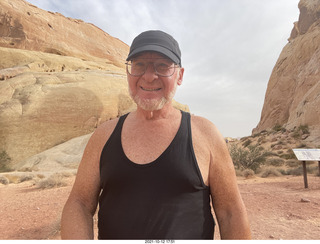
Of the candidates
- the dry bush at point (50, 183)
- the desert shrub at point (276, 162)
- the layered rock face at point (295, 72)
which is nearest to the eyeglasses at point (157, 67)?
the dry bush at point (50, 183)

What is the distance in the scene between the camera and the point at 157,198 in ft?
3.78

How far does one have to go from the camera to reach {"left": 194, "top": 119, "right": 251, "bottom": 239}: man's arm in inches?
49.5

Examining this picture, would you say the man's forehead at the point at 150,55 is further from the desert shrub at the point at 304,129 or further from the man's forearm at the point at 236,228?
the desert shrub at the point at 304,129

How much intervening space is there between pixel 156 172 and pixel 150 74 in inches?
23.0

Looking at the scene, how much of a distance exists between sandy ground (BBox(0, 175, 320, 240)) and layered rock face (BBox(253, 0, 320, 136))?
1697 centimetres

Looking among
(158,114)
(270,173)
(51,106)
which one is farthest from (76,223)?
(51,106)

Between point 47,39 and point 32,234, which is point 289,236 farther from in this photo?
point 47,39

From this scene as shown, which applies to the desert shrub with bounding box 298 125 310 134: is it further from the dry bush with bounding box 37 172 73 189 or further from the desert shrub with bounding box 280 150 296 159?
the dry bush with bounding box 37 172 73 189

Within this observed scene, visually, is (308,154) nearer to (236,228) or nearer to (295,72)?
(236,228)

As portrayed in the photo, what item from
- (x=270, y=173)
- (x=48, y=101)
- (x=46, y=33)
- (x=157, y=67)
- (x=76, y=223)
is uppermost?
(x=46, y=33)

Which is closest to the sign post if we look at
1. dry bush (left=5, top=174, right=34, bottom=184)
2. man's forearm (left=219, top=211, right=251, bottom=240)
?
man's forearm (left=219, top=211, right=251, bottom=240)

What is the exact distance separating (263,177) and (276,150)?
6.61m

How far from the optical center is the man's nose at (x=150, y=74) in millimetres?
1337

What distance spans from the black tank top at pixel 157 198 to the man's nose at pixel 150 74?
42 cm
